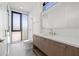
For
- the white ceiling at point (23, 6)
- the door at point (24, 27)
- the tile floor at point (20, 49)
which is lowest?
the tile floor at point (20, 49)

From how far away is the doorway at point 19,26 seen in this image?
2.33 meters

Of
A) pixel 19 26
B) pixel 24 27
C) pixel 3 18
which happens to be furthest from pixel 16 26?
pixel 3 18

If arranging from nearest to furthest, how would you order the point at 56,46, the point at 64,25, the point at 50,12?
the point at 56,46 → the point at 64,25 → the point at 50,12

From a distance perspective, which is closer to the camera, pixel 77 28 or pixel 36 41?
pixel 77 28

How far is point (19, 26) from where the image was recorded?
2359mm

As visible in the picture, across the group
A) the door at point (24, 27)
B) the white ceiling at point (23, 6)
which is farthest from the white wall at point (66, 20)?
the door at point (24, 27)

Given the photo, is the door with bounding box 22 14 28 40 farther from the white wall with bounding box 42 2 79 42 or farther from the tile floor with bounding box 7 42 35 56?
the white wall with bounding box 42 2 79 42

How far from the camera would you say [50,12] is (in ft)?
10.2

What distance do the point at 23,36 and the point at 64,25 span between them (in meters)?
0.95

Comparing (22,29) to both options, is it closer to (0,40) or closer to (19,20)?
(19,20)

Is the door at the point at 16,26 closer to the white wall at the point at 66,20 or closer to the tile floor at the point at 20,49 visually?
the tile floor at the point at 20,49

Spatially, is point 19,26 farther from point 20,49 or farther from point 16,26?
point 20,49

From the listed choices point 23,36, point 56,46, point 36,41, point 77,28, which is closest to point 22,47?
point 23,36

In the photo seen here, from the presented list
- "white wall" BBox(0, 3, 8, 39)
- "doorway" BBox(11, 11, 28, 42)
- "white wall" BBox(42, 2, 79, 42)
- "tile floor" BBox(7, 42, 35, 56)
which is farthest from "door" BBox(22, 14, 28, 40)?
"white wall" BBox(42, 2, 79, 42)
